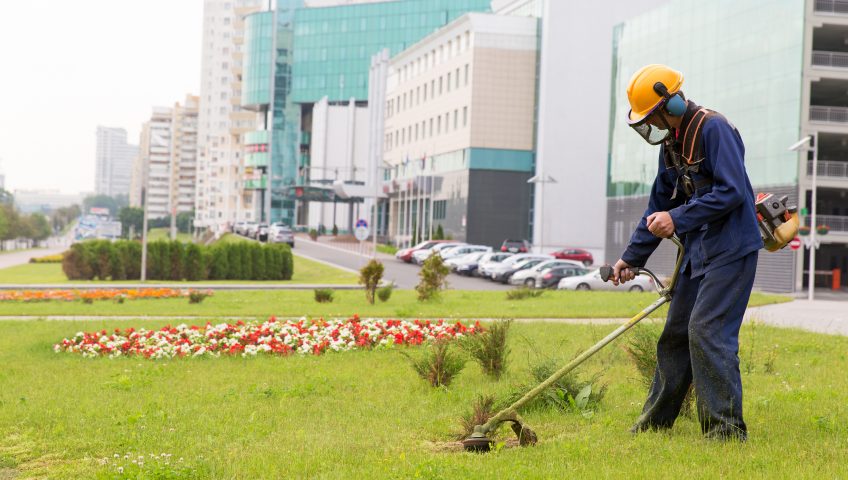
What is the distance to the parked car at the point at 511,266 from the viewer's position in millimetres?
44347

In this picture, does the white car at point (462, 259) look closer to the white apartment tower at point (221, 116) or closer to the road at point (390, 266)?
the road at point (390, 266)

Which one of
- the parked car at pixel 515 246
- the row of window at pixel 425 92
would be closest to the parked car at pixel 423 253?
the parked car at pixel 515 246

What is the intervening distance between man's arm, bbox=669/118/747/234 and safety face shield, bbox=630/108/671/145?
0.82ft

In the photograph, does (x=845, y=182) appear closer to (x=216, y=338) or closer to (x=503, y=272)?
(x=503, y=272)

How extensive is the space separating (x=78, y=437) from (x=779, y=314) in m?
18.9

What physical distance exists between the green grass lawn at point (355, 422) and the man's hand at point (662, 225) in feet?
3.84

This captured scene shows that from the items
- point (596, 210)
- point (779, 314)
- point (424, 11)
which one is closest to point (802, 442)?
point (779, 314)

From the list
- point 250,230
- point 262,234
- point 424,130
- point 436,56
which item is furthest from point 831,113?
point 250,230

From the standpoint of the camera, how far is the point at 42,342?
531 inches

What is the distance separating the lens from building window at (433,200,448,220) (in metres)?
78.1

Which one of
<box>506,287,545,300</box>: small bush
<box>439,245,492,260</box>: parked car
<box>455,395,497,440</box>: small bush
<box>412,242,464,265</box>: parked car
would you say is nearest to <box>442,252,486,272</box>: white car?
<box>439,245,492,260</box>: parked car

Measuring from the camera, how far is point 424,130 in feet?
280

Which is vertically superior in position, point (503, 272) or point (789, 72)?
point (789, 72)

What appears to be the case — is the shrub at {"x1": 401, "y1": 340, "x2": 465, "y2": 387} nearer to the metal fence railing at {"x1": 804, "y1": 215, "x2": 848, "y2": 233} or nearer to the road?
the road
